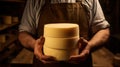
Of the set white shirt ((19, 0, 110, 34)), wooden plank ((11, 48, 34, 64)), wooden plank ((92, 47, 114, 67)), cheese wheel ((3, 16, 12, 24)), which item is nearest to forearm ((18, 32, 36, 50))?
white shirt ((19, 0, 110, 34))

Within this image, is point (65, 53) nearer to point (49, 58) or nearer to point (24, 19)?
point (49, 58)

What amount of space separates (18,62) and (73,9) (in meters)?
0.79

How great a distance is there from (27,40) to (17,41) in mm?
2485

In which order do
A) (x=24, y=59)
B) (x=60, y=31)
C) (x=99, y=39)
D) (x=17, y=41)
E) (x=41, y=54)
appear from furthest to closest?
(x=17, y=41) < (x=24, y=59) < (x=99, y=39) < (x=41, y=54) < (x=60, y=31)

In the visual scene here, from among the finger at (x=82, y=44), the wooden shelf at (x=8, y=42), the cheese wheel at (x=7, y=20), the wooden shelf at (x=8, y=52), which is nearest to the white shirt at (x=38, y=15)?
the finger at (x=82, y=44)

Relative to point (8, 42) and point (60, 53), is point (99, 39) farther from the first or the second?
point (8, 42)

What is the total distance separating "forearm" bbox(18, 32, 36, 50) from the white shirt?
0.04m

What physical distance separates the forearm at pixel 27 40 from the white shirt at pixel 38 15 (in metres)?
0.04

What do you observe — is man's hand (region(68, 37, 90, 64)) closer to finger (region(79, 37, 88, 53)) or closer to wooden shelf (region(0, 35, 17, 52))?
finger (region(79, 37, 88, 53))

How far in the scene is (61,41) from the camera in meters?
1.19

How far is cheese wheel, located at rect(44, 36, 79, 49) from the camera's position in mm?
1191

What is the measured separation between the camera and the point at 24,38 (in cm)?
165

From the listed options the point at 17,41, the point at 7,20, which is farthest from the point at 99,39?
the point at 17,41

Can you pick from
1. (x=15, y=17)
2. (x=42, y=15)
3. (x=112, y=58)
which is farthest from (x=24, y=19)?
(x=15, y=17)
